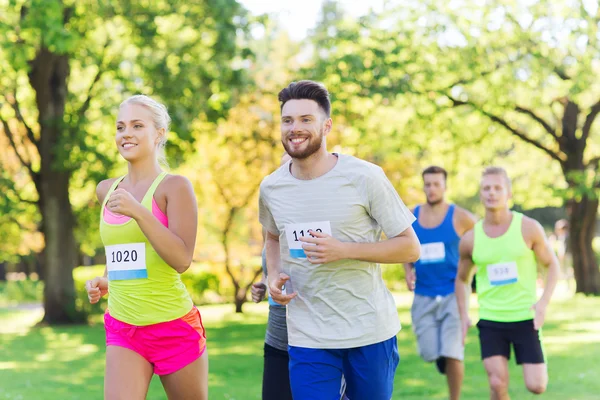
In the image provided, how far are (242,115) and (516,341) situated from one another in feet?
54.2

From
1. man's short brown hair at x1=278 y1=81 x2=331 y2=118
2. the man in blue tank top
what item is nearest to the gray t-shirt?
man's short brown hair at x1=278 y1=81 x2=331 y2=118

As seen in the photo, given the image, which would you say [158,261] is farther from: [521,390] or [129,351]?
[521,390]

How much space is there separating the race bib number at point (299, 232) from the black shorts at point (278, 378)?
1.28 metres

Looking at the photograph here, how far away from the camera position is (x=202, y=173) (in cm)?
2278

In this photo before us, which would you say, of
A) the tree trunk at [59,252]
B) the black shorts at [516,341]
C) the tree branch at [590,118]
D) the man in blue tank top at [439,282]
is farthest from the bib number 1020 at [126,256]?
the tree branch at [590,118]

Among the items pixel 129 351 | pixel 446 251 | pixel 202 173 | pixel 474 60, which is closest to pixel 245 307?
pixel 202 173

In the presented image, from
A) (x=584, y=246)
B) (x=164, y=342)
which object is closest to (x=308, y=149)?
(x=164, y=342)

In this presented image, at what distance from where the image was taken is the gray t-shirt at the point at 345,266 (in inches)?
167

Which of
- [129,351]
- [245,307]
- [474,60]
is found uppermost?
[474,60]

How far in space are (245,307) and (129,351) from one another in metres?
22.2

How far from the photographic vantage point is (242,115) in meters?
22.7

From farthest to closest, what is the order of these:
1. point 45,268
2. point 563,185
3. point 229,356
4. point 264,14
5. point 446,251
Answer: point 563,185, point 45,268, point 264,14, point 229,356, point 446,251

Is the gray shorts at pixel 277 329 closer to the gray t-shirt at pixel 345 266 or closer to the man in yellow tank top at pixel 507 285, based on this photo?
the gray t-shirt at pixel 345 266

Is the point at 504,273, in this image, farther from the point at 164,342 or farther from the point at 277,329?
the point at 164,342
